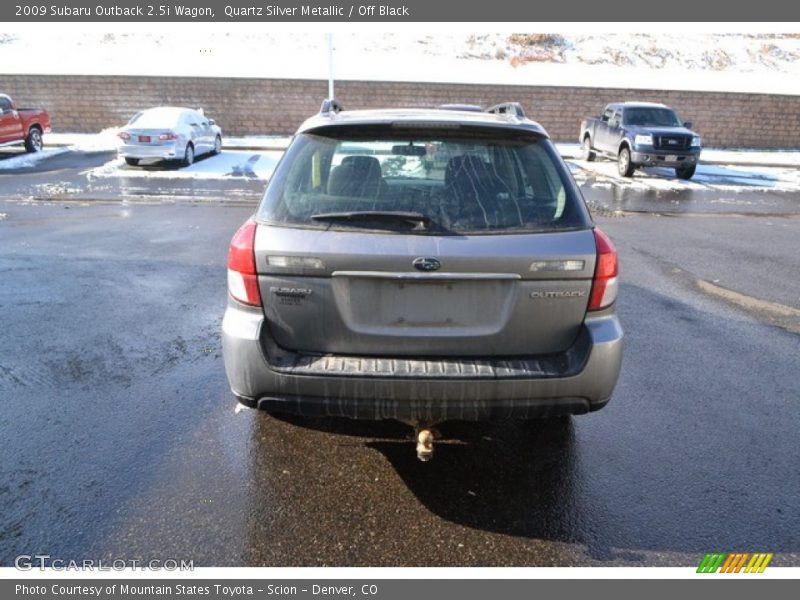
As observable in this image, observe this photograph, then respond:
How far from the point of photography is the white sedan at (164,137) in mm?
15641

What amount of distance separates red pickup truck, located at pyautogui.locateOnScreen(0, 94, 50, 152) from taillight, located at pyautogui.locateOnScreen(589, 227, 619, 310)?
20.0m

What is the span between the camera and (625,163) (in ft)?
53.0

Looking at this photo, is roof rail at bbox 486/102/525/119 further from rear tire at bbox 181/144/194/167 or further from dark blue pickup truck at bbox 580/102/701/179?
rear tire at bbox 181/144/194/167

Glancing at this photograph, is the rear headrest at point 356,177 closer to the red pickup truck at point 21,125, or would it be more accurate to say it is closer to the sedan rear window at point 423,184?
the sedan rear window at point 423,184

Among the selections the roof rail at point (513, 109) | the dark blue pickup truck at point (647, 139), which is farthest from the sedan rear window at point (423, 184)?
the dark blue pickup truck at point (647, 139)

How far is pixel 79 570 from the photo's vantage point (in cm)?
242

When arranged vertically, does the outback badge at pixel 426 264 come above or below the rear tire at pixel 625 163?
above

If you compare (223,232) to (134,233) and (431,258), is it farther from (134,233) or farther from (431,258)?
(431,258)

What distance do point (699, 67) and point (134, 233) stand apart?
41.5 meters

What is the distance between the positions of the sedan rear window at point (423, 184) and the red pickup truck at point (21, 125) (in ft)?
61.8

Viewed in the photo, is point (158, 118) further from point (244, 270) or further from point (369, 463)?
point (369, 463)

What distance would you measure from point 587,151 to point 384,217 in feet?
61.9

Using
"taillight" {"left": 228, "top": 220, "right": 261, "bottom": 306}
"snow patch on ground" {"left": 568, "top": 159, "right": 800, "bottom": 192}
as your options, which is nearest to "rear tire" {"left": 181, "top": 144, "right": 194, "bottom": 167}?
"snow patch on ground" {"left": 568, "top": 159, "right": 800, "bottom": 192}

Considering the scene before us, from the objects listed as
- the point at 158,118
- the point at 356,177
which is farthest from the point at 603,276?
the point at 158,118
